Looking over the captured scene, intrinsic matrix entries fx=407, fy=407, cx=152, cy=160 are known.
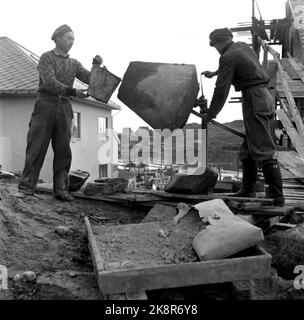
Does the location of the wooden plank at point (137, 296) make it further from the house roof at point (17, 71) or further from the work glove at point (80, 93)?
the house roof at point (17, 71)

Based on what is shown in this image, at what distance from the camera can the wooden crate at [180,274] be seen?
2490 millimetres

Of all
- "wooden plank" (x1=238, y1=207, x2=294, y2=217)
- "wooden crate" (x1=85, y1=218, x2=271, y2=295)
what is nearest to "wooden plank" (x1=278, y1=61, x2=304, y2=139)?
"wooden plank" (x1=238, y1=207, x2=294, y2=217)

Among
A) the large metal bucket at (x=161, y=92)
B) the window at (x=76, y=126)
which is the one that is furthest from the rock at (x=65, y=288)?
the window at (x=76, y=126)

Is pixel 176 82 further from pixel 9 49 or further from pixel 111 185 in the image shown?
pixel 9 49

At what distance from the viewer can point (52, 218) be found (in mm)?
4273

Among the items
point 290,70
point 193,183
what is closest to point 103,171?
point 290,70

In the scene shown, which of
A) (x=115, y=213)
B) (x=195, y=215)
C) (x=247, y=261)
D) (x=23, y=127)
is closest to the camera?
(x=247, y=261)

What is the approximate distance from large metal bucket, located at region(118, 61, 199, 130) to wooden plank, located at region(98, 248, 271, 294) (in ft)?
7.20

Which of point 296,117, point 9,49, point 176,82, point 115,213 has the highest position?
point 9,49

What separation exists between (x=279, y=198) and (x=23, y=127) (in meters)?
15.3

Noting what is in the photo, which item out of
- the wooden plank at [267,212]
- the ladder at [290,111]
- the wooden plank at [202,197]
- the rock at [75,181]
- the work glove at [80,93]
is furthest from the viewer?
the ladder at [290,111]

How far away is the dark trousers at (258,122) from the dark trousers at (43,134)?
7.39 feet

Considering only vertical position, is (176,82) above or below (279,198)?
above

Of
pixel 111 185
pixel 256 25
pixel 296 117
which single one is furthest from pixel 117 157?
pixel 111 185
